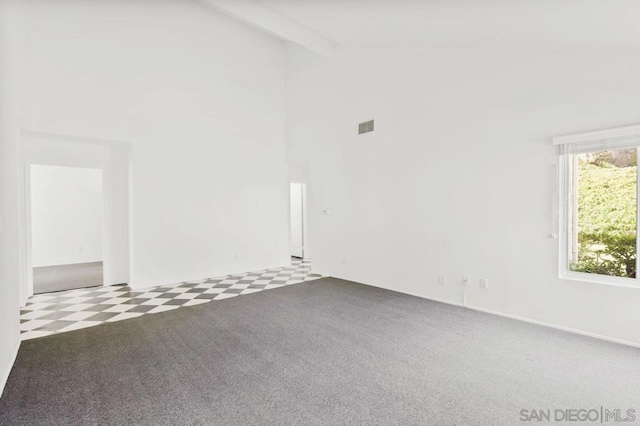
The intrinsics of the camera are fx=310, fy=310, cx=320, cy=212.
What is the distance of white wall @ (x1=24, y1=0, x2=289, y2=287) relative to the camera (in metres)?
4.43

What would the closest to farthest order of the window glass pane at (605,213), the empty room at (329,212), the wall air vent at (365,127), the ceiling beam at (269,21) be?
the empty room at (329,212) → the window glass pane at (605,213) → the ceiling beam at (269,21) → the wall air vent at (365,127)

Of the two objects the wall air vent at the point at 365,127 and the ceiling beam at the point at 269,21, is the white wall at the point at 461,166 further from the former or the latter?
the ceiling beam at the point at 269,21

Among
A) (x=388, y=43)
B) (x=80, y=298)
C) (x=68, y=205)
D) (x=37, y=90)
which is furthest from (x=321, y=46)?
(x=68, y=205)

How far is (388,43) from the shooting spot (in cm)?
491

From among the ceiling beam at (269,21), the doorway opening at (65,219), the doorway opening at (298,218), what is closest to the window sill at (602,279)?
the ceiling beam at (269,21)

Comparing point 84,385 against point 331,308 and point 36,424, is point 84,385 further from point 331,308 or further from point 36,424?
point 331,308

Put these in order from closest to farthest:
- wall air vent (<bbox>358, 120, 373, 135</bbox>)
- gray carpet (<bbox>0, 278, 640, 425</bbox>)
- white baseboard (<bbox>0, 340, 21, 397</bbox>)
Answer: gray carpet (<bbox>0, 278, 640, 425</bbox>)
white baseboard (<bbox>0, 340, 21, 397</bbox>)
wall air vent (<bbox>358, 120, 373, 135</bbox>)

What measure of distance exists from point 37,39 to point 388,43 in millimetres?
4980

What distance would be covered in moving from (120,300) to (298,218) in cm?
478

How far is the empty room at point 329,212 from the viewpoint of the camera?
7.59 ft

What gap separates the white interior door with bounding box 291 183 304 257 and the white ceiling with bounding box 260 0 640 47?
14.1 ft

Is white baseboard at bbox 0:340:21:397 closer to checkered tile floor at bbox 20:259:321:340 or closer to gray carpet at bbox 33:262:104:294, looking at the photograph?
checkered tile floor at bbox 20:259:321:340

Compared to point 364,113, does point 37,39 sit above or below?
above

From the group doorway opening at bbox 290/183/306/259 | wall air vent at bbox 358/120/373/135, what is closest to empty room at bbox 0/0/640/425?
wall air vent at bbox 358/120/373/135
